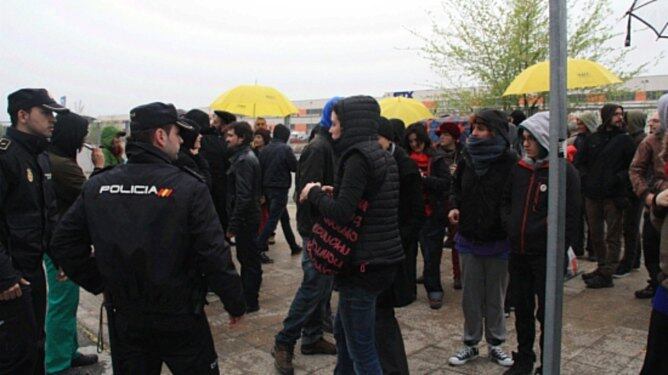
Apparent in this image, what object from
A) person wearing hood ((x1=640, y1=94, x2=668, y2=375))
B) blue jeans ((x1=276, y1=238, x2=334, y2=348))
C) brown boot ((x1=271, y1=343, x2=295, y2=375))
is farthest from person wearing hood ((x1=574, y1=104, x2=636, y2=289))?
brown boot ((x1=271, y1=343, x2=295, y2=375))

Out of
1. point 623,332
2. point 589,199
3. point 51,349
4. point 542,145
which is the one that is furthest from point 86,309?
point 589,199

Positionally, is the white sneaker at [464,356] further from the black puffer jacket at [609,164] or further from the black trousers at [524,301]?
the black puffer jacket at [609,164]

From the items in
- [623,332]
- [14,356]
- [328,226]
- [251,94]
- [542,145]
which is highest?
[251,94]

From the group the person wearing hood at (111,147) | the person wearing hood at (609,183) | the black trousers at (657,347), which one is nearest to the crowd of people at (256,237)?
the black trousers at (657,347)

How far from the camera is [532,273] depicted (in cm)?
407

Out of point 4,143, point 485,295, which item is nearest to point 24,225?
point 4,143

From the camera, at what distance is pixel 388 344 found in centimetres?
355

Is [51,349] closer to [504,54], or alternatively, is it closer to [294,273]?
[294,273]

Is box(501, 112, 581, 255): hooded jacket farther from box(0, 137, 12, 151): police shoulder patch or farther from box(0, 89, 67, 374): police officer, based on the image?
box(0, 137, 12, 151): police shoulder patch

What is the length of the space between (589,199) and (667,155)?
14.4 ft

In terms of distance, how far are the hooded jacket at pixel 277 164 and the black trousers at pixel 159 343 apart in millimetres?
4535

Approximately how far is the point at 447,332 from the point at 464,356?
73cm

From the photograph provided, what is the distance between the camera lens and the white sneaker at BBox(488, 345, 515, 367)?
428cm

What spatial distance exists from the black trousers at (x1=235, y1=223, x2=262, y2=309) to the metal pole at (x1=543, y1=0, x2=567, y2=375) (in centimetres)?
364
